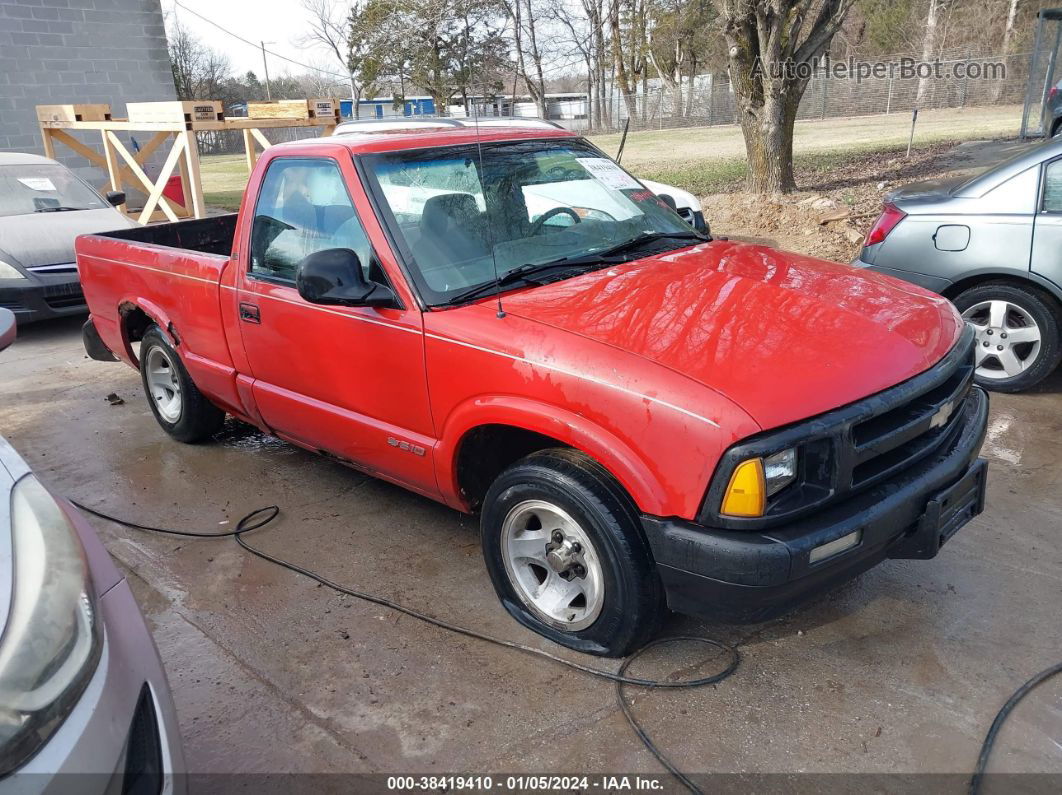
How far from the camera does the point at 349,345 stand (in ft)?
12.1

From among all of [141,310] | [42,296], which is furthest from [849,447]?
[42,296]

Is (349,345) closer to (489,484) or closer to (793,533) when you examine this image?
(489,484)

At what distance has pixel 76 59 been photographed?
15.5m

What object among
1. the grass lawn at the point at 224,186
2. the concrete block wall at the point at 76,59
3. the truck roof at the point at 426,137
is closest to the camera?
the truck roof at the point at 426,137

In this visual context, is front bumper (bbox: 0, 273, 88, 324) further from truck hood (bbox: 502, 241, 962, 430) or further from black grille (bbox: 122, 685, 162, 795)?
black grille (bbox: 122, 685, 162, 795)

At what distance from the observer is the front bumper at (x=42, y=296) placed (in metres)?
8.07

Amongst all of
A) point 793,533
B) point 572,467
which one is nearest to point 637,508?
point 572,467

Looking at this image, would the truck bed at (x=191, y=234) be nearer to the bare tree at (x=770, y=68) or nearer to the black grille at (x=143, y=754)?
the black grille at (x=143, y=754)

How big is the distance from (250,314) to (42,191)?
6813 millimetres

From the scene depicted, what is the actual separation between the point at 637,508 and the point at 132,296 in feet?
12.5

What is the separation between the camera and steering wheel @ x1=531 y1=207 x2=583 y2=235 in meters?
3.76

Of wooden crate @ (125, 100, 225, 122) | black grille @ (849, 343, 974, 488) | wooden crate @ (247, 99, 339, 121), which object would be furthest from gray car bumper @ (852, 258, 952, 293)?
wooden crate @ (247, 99, 339, 121)

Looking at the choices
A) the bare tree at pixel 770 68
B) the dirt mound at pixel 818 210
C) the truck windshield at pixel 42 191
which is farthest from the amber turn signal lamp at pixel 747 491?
the bare tree at pixel 770 68

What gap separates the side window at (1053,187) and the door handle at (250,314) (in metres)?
4.64
